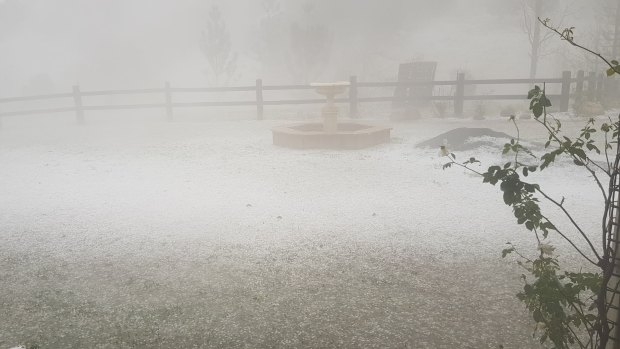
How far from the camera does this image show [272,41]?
122ft

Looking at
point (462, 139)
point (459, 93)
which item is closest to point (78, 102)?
point (462, 139)

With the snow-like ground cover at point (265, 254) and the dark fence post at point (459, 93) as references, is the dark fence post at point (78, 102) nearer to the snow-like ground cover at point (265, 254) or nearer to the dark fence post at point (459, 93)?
the snow-like ground cover at point (265, 254)

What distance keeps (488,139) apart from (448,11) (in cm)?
4612

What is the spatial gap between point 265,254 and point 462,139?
725 centimetres

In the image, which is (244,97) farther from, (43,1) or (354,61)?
(43,1)

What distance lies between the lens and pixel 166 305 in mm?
3455

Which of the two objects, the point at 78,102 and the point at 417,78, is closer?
the point at 78,102

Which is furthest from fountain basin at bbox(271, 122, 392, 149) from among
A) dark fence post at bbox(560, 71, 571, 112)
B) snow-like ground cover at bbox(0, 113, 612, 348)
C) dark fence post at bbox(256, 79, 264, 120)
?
dark fence post at bbox(560, 71, 571, 112)

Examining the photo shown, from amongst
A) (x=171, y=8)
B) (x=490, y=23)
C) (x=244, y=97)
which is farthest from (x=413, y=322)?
(x=171, y=8)

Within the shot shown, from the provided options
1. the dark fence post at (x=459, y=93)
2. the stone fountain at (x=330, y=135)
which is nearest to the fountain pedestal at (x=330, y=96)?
the stone fountain at (x=330, y=135)

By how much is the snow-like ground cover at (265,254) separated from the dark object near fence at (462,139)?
80 centimetres

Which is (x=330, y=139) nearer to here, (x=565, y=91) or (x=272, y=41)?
(x=565, y=91)

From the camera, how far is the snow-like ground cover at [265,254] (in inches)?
122

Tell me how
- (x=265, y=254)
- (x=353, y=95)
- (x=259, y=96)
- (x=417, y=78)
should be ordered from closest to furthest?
(x=265, y=254)
(x=353, y=95)
(x=259, y=96)
(x=417, y=78)
